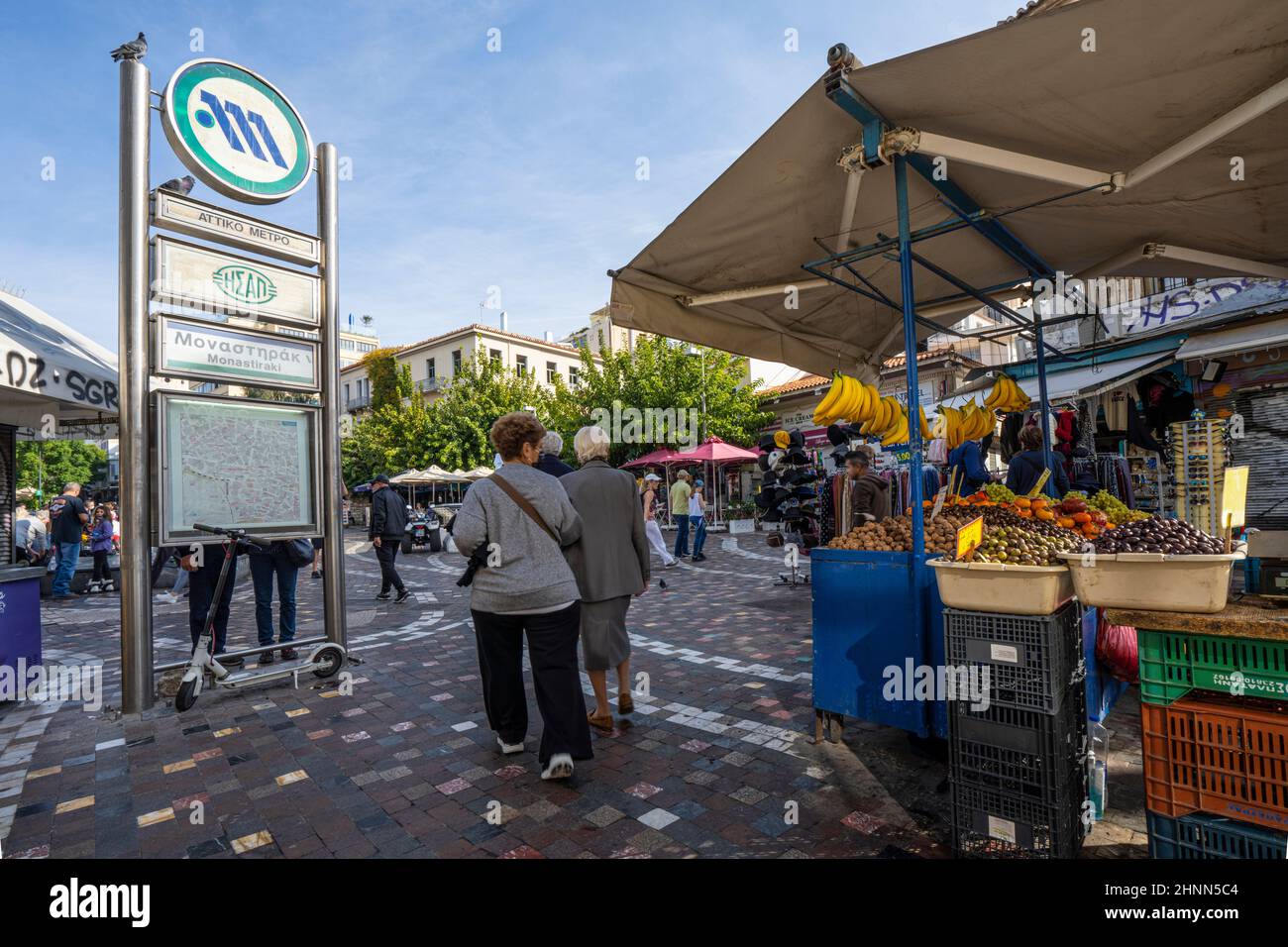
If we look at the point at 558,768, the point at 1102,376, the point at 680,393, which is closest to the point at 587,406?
the point at 680,393

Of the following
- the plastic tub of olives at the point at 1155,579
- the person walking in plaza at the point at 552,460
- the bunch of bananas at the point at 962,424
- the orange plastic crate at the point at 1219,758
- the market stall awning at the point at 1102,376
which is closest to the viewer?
the orange plastic crate at the point at 1219,758

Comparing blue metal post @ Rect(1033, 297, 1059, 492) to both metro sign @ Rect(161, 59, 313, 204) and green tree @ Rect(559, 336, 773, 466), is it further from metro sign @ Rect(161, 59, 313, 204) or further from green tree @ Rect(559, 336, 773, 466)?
green tree @ Rect(559, 336, 773, 466)

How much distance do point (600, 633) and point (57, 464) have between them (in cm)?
8391

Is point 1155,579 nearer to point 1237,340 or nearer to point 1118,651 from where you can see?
point 1118,651

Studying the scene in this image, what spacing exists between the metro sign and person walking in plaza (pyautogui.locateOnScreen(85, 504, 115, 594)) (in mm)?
10938

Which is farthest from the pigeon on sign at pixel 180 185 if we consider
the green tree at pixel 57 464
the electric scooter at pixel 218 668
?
the green tree at pixel 57 464

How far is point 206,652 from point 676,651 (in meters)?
3.98

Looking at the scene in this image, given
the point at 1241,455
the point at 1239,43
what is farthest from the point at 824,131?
the point at 1241,455

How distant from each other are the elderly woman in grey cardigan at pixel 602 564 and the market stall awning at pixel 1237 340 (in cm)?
871

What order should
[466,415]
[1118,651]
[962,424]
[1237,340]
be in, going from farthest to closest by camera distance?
[466,415], [1237,340], [962,424], [1118,651]

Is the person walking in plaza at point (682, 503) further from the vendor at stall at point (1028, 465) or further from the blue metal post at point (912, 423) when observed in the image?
the blue metal post at point (912, 423)

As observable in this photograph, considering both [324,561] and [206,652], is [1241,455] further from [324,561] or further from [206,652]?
[206,652]

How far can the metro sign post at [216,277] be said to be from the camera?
4754 millimetres

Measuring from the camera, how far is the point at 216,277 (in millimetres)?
5230
